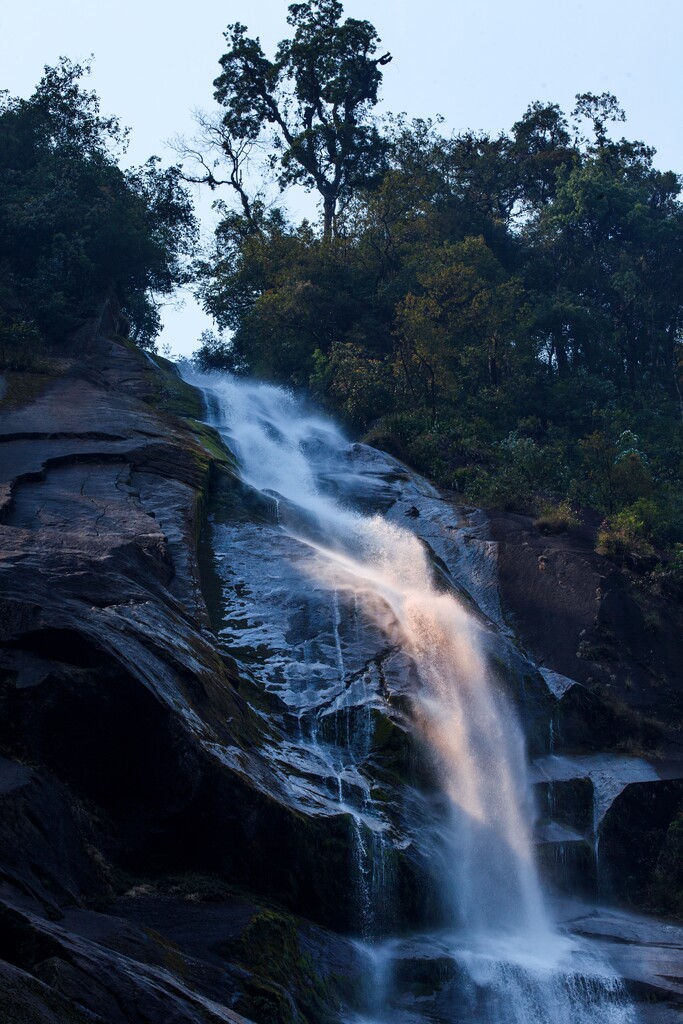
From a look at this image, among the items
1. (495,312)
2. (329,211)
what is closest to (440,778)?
(495,312)

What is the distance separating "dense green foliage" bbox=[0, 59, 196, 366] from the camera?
28469 mm

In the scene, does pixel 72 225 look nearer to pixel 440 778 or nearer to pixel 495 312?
pixel 495 312

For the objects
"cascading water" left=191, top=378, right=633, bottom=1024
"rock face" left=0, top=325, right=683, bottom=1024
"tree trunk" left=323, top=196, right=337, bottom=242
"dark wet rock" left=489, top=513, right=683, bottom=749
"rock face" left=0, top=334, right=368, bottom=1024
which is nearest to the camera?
"rock face" left=0, top=334, right=368, bottom=1024

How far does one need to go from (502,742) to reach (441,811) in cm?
207

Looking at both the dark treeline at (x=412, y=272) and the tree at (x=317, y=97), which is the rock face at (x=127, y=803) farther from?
the tree at (x=317, y=97)

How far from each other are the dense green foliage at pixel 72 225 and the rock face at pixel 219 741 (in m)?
10.3

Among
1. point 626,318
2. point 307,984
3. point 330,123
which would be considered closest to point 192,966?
point 307,984

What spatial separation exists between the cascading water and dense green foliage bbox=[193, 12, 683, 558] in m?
6.45

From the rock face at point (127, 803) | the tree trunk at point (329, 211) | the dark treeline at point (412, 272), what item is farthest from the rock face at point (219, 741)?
the tree trunk at point (329, 211)

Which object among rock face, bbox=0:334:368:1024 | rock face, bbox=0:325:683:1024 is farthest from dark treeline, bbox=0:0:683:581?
rock face, bbox=0:334:368:1024

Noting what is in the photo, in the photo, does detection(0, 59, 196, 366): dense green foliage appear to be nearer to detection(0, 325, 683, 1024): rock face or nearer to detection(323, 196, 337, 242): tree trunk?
detection(323, 196, 337, 242): tree trunk

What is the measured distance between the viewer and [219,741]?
32.0 ft

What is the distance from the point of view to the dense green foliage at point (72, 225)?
28469mm

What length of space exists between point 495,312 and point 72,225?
1292cm
